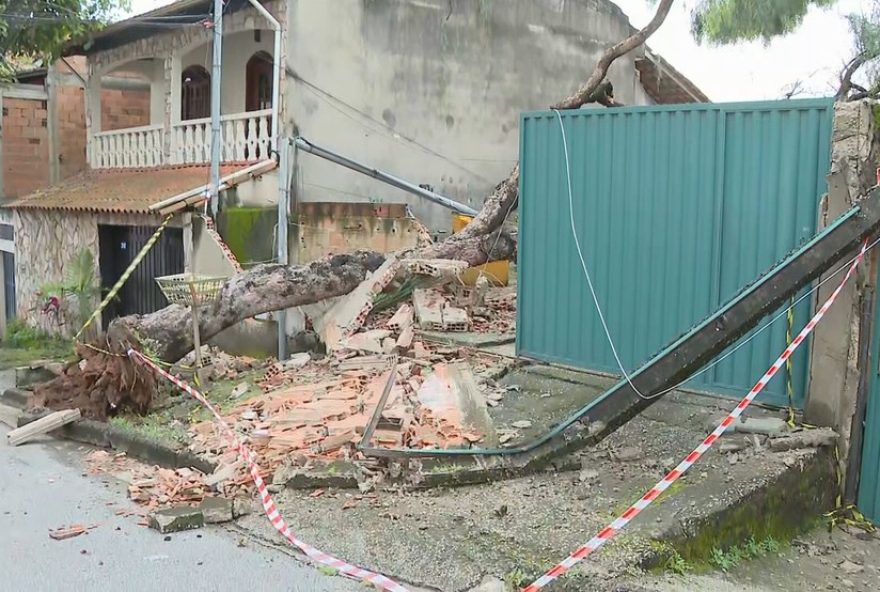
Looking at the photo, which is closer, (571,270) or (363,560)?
(363,560)

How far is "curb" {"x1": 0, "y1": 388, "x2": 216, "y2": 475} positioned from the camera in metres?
6.71

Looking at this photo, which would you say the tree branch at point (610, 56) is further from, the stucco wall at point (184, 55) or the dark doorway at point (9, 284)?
the dark doorway at point (9, 284)

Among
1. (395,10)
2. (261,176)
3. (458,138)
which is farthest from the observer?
(458,138)

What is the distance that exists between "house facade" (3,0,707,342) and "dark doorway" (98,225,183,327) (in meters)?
0.41

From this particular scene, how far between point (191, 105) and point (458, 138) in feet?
20.0

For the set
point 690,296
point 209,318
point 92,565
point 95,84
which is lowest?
point 92,565

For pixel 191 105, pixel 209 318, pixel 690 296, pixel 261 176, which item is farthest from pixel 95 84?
pixel 690 296

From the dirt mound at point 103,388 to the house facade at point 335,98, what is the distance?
10.9 feet

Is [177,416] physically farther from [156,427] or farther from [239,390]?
[239,390]

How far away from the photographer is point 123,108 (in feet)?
61.0

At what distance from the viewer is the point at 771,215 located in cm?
636

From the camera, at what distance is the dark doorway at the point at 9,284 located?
1739 cm

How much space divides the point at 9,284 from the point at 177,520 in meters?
14.6

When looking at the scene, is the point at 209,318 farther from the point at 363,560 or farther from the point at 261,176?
the point at 363,560
